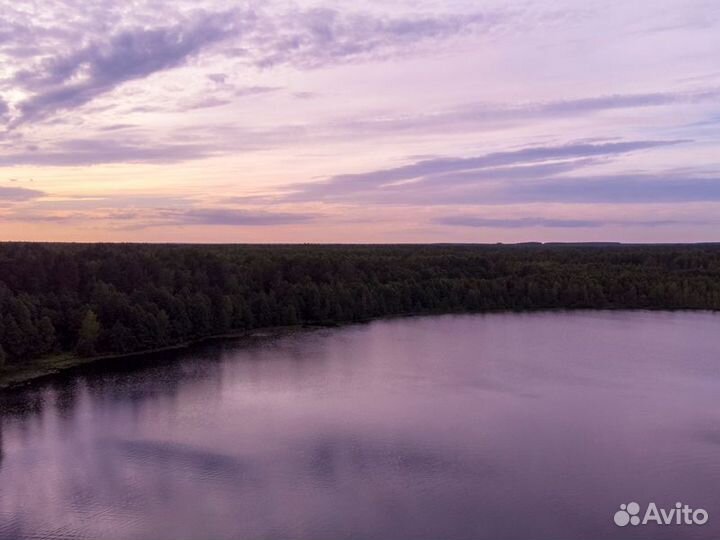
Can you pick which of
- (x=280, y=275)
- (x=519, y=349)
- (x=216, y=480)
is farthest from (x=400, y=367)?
Answer: (x=280, y=275)

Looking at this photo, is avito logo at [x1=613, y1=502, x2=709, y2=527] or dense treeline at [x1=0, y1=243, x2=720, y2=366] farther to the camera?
dense treeline at [x1=0, y1=243, x2=720, y2=366]

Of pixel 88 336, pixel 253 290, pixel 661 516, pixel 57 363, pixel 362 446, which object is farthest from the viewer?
pixel 253 290

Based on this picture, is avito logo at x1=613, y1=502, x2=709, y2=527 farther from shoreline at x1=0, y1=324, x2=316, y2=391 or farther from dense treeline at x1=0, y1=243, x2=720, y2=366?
dense treeline at x1=0, y1=243, x2=720, y2=366

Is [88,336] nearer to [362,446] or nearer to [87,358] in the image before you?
[87,358]

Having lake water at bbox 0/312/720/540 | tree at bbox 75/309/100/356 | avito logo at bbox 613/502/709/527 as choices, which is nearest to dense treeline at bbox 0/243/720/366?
tree at bbox 75/309/100/356

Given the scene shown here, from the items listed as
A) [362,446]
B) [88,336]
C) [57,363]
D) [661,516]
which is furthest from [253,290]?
[661,516]

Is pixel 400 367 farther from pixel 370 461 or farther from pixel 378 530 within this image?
pixel 378 530

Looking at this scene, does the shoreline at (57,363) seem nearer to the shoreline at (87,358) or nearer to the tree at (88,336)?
the shoreline at (87,358)
